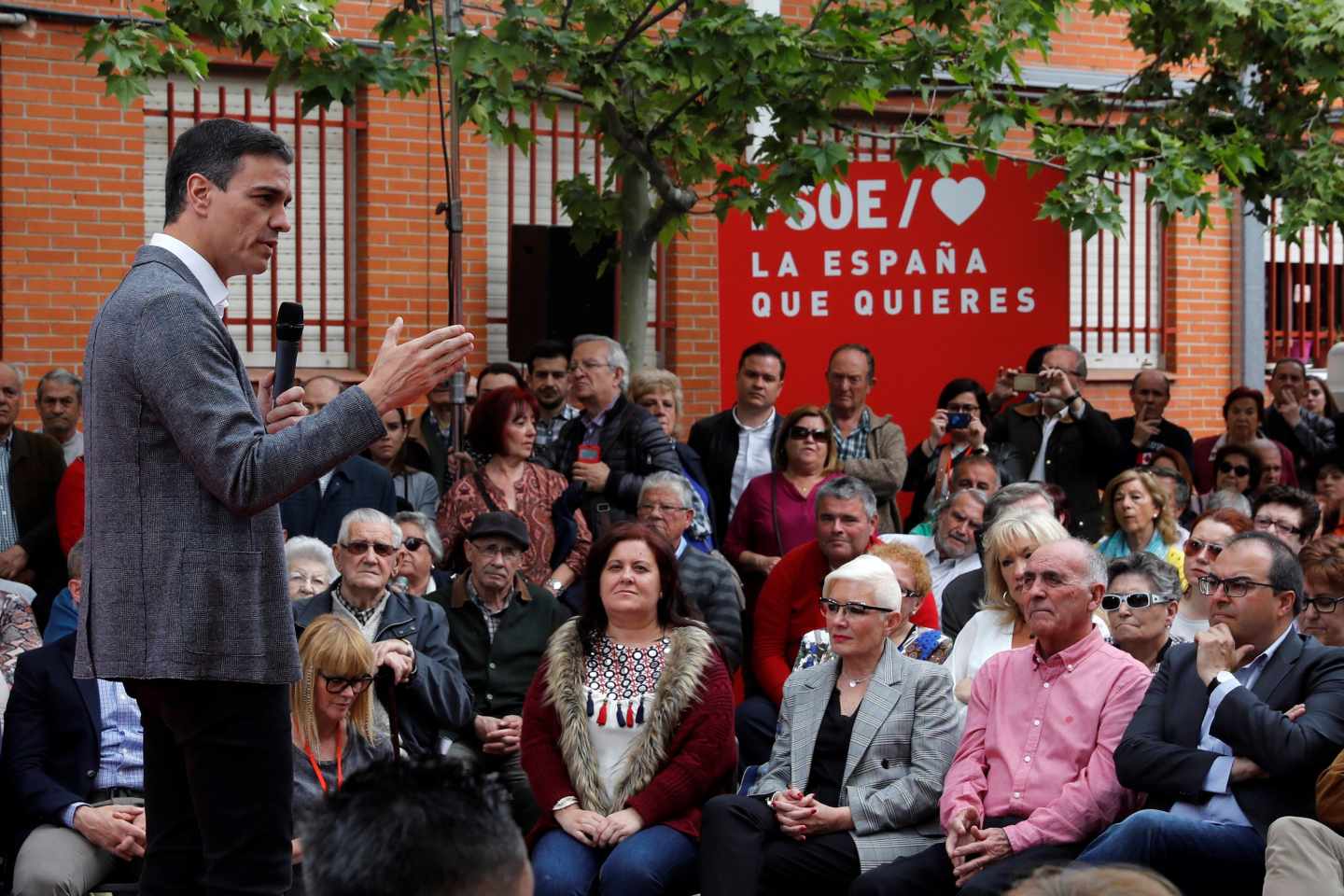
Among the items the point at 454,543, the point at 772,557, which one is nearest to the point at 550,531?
the point at 454,543

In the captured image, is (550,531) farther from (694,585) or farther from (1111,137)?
(1111,137)

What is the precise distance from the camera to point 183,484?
2.99m

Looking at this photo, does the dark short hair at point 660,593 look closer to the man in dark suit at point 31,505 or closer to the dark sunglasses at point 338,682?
the dark sunglasses at point 338,682

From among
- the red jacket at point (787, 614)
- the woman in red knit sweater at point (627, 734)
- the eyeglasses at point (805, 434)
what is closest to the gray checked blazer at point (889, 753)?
the woman in red knit sweater at point (627, 734)

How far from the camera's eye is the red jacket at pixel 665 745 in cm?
572

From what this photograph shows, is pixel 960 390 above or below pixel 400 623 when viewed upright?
above

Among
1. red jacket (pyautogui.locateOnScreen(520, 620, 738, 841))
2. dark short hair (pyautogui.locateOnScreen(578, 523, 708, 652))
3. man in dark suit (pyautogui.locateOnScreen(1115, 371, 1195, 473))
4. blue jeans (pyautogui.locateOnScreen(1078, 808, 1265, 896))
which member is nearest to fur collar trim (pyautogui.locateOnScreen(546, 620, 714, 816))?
red jacket (pyautogui.locateOnScreen(520, 620, 738, 841))

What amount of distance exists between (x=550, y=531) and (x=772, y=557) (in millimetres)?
1030

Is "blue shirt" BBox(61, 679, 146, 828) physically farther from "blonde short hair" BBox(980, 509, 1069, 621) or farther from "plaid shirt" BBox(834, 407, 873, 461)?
"plaid shirt" BBox(834, 407, 873, 461)

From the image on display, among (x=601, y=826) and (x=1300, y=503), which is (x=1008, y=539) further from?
(x=1300, y=503)

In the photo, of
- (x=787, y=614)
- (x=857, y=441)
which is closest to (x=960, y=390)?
(x=857, y=441)

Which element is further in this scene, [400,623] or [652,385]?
[652,385]

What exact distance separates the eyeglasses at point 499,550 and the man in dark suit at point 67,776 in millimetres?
1490

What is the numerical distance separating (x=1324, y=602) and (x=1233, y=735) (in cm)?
117
